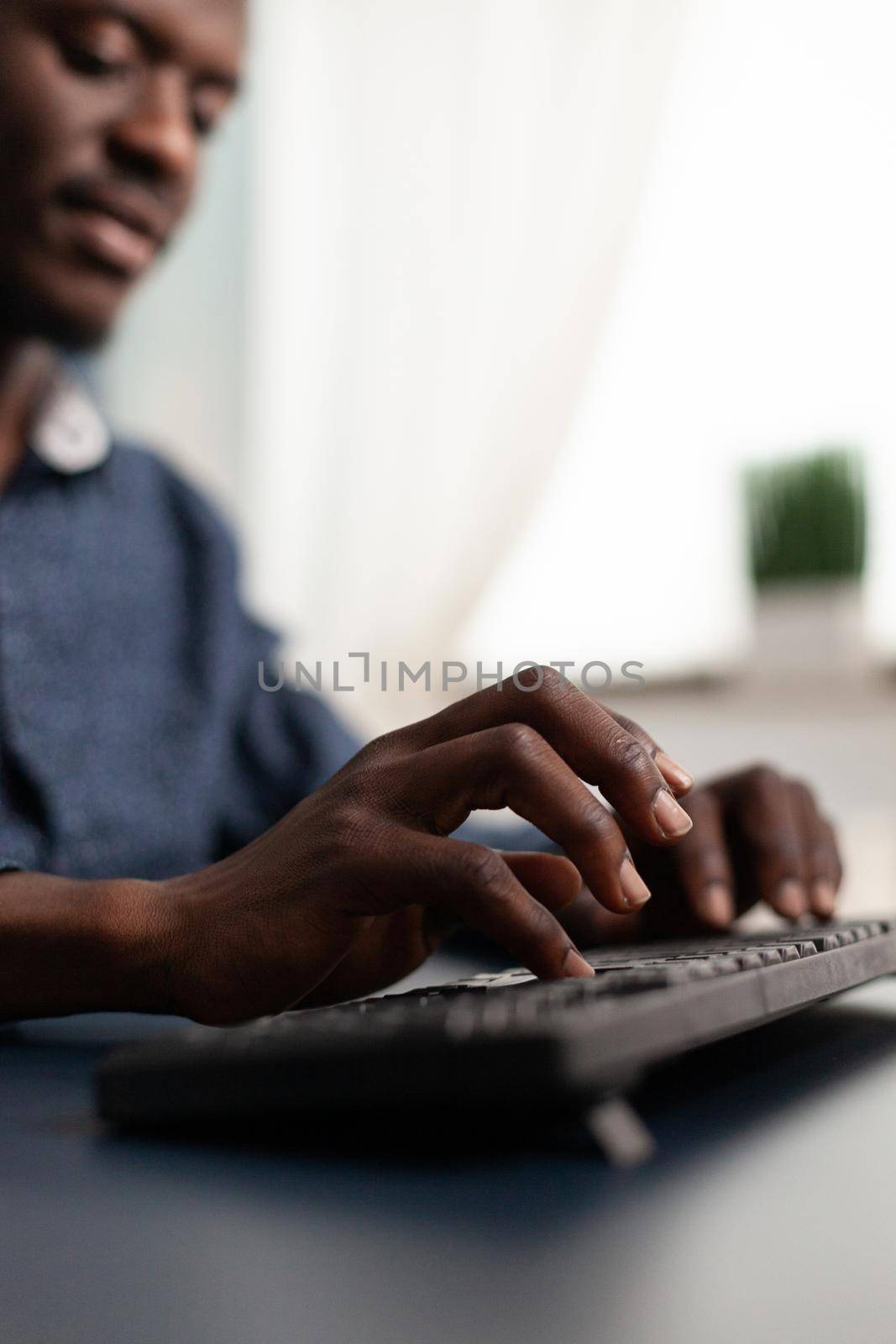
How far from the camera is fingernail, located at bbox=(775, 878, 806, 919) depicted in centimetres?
58

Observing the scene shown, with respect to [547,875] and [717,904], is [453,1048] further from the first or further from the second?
[717,904]

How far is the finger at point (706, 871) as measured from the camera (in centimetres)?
55

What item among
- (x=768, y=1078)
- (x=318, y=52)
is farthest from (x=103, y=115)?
(x=318, y=52)

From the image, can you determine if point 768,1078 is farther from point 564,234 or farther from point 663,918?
point 564,234

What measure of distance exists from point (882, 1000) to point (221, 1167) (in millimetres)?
362

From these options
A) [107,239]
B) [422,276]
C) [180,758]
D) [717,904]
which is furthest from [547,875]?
[422,276]

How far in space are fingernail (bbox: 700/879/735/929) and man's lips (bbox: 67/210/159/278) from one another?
77 cm

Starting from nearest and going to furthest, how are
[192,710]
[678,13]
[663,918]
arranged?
1. [663,918]
2. [192,710]
3. [678,13]

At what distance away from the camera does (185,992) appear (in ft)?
1.28

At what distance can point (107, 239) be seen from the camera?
0.99 meters

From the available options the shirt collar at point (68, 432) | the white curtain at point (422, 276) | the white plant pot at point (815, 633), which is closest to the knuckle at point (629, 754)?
the shirt collar at point (68, 432)

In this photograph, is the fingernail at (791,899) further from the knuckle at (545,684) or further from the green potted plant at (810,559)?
the green potted plant at (810,559)

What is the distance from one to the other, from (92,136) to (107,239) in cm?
8

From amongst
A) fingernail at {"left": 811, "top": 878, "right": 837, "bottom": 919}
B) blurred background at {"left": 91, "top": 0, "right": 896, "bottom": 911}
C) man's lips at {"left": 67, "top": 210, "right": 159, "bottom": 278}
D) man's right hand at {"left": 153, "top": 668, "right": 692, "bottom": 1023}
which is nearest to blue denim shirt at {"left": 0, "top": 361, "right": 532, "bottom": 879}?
man's lips at {"left": 67, "top": 210, "right": 159, "bottom": 278}
